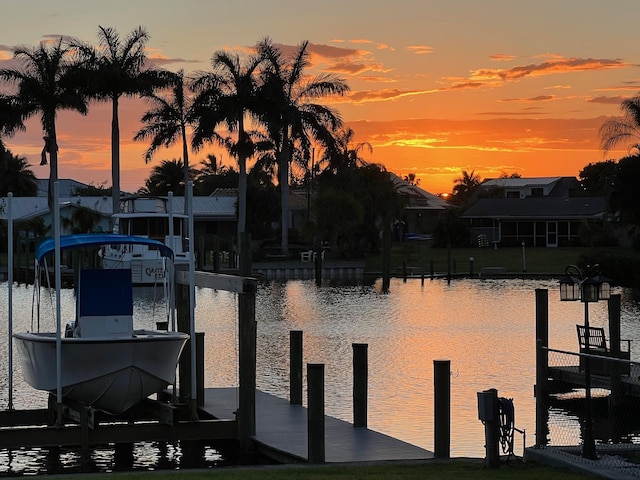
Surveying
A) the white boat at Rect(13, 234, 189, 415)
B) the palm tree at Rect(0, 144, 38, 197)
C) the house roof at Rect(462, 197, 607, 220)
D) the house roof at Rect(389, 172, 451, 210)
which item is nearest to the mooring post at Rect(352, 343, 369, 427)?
A: the white boat at Rect(13, 234, 189, 415)

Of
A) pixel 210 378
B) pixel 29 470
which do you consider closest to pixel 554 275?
pixel 210 378

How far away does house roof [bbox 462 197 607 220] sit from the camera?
116 meters

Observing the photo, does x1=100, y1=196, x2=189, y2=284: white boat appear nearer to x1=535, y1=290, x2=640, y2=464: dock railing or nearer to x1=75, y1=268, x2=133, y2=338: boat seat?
x1=535, y1=290, x2=640, y2=464: dock railing

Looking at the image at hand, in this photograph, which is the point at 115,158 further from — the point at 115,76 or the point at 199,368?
the point at 199,368

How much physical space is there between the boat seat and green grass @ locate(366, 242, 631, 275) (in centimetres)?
5673

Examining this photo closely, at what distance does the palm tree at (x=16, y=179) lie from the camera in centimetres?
13912

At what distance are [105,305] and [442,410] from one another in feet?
19.9

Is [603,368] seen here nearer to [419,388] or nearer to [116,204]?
[419,388]

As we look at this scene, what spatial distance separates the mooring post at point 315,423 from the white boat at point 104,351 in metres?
3.34

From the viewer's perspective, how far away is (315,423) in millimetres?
18391

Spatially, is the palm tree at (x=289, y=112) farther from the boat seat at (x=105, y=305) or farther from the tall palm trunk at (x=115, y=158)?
Result: the boat seat at (x=105, y=305)


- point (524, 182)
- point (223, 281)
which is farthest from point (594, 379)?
point (524, 182)

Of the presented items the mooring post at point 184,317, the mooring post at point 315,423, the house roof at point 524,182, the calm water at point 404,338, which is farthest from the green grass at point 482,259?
the mooring post at point 315,423

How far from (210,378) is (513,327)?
64.4ft
